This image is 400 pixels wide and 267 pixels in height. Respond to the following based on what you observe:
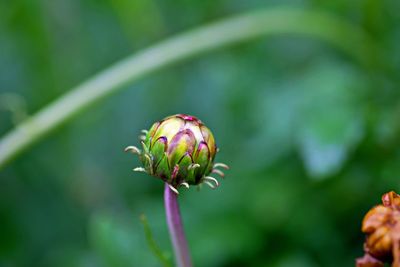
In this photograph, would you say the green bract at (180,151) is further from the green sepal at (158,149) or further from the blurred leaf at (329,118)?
the blurred leaf at (329,118)

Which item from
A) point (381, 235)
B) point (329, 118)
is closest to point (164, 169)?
point (381, 235)

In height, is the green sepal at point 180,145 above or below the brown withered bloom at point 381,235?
above

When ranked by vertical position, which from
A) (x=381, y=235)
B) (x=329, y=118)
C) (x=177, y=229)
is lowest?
(x=381, y=235)

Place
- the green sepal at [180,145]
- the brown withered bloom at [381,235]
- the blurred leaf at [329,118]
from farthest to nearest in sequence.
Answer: the blurred leaf at [329,118], the green sepal at [180,145], the brown withered bloom at [381,235]

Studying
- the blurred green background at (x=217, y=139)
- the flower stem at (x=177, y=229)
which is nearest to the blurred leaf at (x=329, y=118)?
the blurred green background at (x=217, y=139)

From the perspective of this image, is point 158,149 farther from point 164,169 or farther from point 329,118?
point 329,118

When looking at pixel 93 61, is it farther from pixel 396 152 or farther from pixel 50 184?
pixel 396 152

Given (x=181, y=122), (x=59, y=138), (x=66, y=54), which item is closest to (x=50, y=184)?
(x=59, y=138)

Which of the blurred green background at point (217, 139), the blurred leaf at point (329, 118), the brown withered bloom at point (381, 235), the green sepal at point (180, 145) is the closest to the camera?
the brown withered bloom at point (381, 235)
